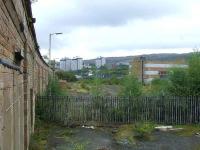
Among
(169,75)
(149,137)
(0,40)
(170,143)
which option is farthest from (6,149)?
(169,75)

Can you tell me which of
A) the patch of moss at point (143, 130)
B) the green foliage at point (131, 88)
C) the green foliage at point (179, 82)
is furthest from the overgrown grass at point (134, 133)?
the green foliage at point (179, 82)

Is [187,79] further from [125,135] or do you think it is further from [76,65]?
[76,65]

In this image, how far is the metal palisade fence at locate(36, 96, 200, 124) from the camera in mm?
23461

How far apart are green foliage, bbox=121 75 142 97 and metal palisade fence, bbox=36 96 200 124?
1.04 metres

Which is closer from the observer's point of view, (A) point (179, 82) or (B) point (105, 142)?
(B) point (105, 142)

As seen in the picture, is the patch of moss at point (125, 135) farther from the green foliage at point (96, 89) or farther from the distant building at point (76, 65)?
the distant building at point (76, 65)

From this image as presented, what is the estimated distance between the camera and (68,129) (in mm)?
22031

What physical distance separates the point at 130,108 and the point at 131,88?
1754 mm

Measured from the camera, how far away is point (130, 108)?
947 inches

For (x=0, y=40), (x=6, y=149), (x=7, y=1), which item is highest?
(x=7, y=1)

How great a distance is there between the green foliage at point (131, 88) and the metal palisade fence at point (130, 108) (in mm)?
1041

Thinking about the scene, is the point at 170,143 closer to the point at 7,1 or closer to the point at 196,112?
the point at 196,112

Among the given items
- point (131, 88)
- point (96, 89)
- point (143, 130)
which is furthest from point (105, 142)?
point (131, 88)

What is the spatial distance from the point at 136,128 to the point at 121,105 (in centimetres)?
277
